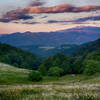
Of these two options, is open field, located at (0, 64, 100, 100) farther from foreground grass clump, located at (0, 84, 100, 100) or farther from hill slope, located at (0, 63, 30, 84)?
hill slope, located at (0, 63, 30, 84)

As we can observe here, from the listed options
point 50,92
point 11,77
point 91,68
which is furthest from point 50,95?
point 91,68

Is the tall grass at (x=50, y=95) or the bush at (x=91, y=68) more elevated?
the tall grass at (x=50, y=95)

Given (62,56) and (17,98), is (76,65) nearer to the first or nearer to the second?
(62,56)

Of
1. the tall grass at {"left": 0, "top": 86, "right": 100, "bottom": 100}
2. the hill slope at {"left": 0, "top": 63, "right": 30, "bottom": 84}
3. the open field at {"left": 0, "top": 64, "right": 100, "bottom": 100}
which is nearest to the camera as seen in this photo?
the tall grass at {"left": 0, "top": 86, "right": 100, "bottom": 100}

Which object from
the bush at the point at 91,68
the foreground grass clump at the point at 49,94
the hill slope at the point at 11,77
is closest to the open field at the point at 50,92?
the foreground grass clump at the point at 49,94

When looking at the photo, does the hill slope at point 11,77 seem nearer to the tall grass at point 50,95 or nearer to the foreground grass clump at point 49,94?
the foreground grass clump at point 49,94

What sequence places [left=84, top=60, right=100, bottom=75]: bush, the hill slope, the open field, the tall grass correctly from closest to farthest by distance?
the tall grass, the open field, the hill slope, [left=84, top=60, right=100, bottom=75]: bush

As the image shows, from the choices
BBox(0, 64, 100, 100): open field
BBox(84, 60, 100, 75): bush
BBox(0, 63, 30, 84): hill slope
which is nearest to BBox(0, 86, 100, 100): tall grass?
BBox(0, 64, 100, 100): open field

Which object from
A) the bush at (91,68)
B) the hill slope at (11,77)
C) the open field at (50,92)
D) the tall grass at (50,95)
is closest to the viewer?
the tall grass at (50,95)

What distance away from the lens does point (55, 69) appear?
118000mm

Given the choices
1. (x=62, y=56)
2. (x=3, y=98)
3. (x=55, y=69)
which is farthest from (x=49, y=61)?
(x=3, y=98)

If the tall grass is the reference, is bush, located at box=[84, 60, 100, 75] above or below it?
below

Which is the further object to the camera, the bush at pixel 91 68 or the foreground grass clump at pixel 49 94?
the bush at pixel 91 68

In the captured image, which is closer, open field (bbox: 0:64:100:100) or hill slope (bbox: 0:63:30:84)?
open field (bbox: 0:64:100:100)
